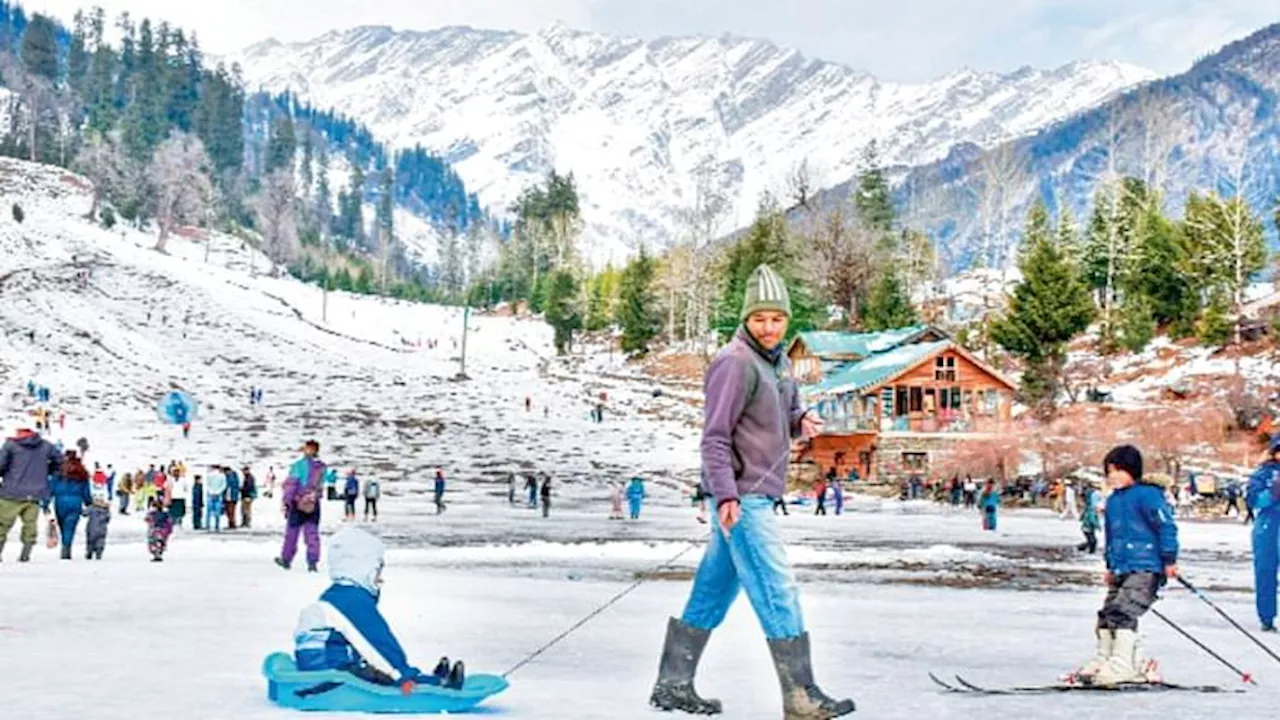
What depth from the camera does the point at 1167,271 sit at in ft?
221

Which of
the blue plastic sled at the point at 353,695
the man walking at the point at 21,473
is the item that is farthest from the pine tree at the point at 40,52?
the blue plastic sled at the point at 353,695

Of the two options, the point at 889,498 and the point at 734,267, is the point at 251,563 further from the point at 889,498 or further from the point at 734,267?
the point at 734,267

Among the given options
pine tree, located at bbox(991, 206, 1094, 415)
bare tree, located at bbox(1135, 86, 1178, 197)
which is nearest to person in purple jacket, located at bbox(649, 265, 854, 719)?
pine tree, located at bbox(991, 206, 1094, 415)

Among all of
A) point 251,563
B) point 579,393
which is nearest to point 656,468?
point 579,393

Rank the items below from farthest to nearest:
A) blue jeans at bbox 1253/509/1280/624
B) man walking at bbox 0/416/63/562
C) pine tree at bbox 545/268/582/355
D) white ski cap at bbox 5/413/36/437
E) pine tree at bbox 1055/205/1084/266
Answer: pine tree at bbox 545/268/582/355 → pine tree at bbox 1055/205/1084/266 → white ski cap at bbox 5/413/36/437 → man walking at bbox 0/416/63/562 → blue jeans at bbox 1253/509/1280/624

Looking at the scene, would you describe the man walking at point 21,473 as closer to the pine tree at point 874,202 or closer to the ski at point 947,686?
the ski at point 947,686

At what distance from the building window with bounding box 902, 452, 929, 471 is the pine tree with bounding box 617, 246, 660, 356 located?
44772 mm

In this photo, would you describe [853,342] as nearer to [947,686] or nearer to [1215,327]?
[1215,327]

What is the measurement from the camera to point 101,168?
136m

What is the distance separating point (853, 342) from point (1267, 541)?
5550 cm

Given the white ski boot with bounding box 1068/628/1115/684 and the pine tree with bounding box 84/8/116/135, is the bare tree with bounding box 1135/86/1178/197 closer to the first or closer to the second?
the white ski boot with bounding box 1068/628/1115/684

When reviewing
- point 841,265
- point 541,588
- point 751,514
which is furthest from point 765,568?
point 841,265

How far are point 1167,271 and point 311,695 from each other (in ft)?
225

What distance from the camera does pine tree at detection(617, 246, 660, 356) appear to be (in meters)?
96.8
